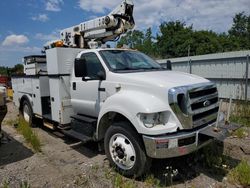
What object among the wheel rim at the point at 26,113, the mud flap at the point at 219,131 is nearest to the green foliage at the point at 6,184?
the mud flap at the point at 219,131

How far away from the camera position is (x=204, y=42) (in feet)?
128

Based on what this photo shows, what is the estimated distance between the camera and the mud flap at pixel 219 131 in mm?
3942

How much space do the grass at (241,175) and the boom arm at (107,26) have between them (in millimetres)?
4088

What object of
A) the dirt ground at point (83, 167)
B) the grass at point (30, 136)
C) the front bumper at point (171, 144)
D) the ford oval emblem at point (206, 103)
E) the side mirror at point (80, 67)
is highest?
the side mirror at point (80, 67)

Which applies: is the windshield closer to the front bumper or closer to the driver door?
the driver door

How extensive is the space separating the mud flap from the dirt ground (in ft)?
2.55

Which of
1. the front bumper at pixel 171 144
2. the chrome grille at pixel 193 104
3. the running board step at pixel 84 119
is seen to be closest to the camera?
the front bumper at pixel 171 144

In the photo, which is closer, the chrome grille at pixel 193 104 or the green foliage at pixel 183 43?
the chrome grille at pixel 193 104

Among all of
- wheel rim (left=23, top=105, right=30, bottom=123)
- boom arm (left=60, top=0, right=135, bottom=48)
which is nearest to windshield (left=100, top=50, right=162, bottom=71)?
boom arm (left=60, top=0, right=135, bottom=48)

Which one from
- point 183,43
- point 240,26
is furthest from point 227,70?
point 240,26

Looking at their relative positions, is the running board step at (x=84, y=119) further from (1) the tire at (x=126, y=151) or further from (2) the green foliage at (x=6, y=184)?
(2) the green foliage at (x=6, y=184)

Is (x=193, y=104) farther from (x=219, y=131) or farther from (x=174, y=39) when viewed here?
(x=174, y=39)

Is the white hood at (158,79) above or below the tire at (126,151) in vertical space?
above

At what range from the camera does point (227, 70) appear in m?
10.4
